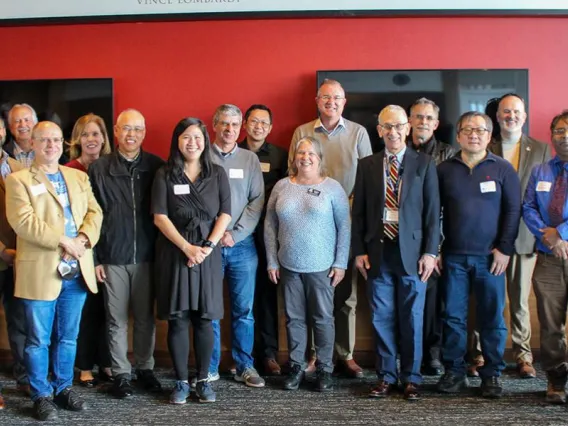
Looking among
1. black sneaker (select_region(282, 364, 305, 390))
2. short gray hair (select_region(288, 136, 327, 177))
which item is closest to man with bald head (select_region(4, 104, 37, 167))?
short gray hair (select_region(288, 136, 327, 177))

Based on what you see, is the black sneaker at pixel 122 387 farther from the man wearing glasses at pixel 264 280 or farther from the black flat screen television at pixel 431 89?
the black flat screen television at pixel 431 89

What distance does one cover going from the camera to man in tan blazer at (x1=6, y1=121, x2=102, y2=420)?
316cm

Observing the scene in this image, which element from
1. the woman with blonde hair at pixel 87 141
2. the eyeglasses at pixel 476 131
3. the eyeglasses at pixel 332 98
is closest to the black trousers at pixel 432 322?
the eyeglasses at pixel 476 131

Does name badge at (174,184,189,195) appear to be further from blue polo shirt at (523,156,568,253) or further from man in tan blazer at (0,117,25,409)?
blue polo shirt at (523,156,568,253)

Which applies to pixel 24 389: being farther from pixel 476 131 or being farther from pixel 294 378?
pixel 476 131

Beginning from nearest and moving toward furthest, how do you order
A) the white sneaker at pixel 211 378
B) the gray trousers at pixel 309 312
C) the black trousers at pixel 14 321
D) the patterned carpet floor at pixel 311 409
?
1. the patterned carpet floor at pixel 311 409
2. the black trousers at pixel 14 321
3. the gray trousers at pixel 309 312
4. the white sneaker at pixel 211 378

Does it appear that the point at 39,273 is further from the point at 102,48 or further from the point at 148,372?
the point at 102,48

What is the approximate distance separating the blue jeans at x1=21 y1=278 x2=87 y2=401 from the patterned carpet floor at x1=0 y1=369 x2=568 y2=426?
0.65 ft

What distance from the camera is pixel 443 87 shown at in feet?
15.1

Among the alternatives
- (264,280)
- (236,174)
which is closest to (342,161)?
(236,174)

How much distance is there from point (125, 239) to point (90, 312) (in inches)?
24.0

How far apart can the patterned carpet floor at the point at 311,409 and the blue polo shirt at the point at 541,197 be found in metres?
0.89

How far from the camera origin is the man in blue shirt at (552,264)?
3301 mm

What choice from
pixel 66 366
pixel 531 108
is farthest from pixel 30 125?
pixel 531 108
